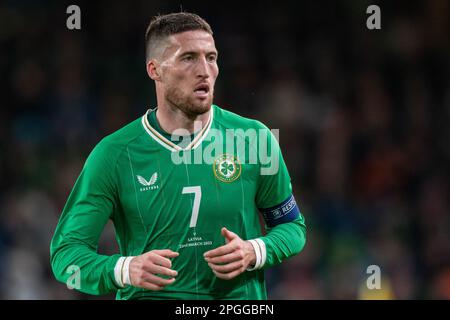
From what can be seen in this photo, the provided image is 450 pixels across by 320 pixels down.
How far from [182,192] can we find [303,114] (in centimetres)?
524

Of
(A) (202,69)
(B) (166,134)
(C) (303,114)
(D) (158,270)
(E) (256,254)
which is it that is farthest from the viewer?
(C) (303,114)

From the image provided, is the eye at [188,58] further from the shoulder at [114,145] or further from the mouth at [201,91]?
the shoulder at [114,145]

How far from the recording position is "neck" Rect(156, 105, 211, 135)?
14.3 ft

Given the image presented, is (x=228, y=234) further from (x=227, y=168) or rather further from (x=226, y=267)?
(x=227, y=168)

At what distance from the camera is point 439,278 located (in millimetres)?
8016

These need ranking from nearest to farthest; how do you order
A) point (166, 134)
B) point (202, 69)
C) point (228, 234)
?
point (228, 234) → point (202, 69) → point (166, 134)

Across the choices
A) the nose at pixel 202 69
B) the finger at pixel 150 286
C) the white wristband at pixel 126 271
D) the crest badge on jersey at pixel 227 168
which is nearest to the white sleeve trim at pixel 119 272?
the white wristband at pixel 126 271

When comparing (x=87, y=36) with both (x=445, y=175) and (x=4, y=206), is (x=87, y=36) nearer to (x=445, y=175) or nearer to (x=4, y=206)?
(x=4, y=206)

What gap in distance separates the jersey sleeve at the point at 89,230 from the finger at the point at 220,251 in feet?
1.59

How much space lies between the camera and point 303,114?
9.34 meters

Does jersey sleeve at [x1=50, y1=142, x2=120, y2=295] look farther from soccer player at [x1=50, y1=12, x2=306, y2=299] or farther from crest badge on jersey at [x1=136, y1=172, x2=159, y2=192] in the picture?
crest badge on jersey at [x1=136, y1=172, x2=159, y2=192]

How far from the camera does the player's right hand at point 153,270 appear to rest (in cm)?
381

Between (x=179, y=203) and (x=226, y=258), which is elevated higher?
(x=179, y=203)

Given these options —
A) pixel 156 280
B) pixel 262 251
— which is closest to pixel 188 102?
pixel 262 251
